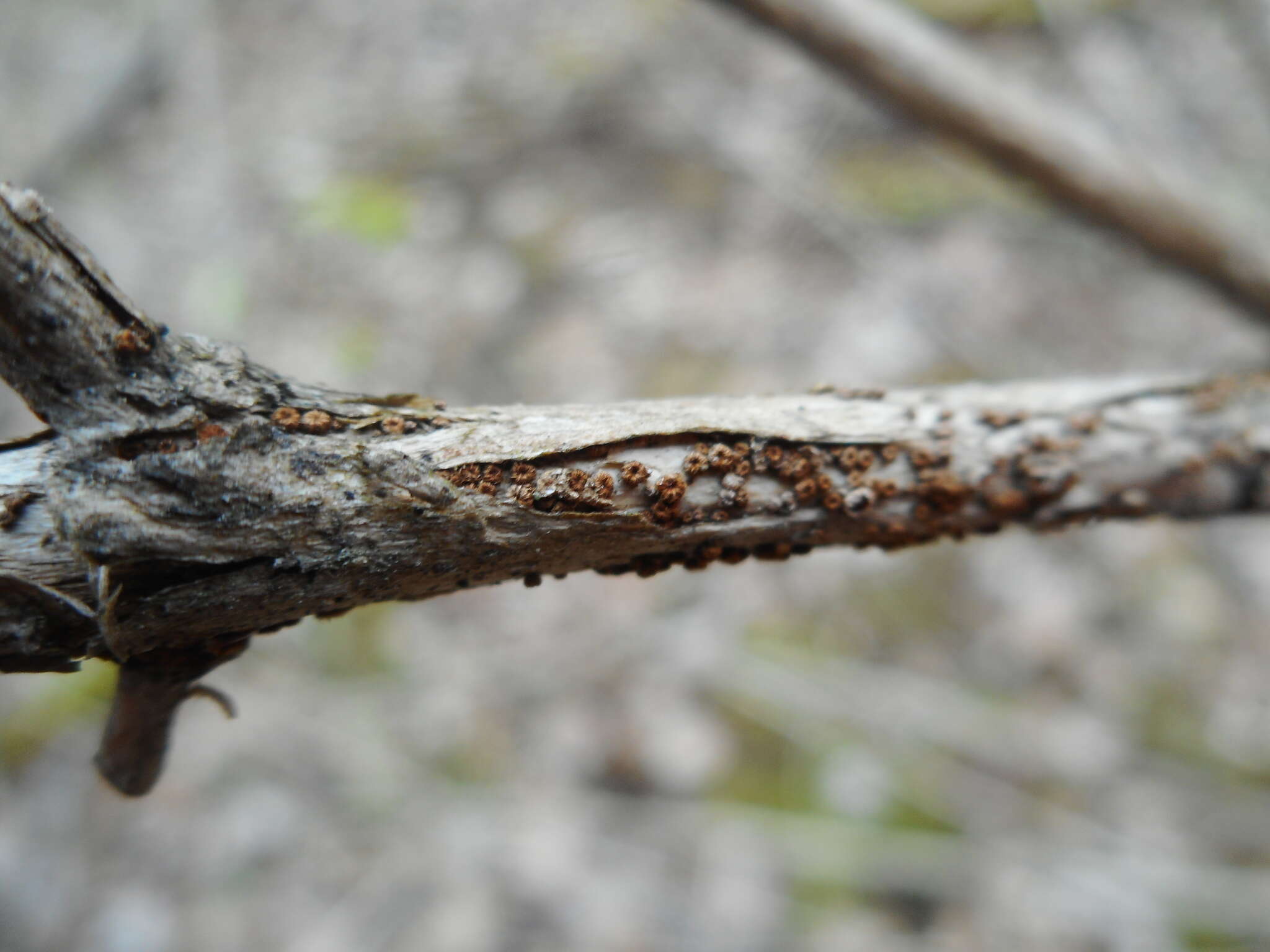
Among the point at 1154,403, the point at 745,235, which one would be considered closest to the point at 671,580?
the point at 745,235

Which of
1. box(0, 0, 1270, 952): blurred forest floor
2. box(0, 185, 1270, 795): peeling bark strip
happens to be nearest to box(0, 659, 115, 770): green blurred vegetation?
box(0, 0, 1270, 952): blurred forest floor

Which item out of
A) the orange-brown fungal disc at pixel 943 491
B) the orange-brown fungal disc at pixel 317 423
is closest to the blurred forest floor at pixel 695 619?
the orange-brown fungal disc at pixel 943 491

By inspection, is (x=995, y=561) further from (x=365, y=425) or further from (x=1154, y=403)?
(x=365, y=425)

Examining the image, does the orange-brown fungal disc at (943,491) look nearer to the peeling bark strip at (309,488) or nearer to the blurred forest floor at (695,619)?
the peeling bark strip at (309,488)

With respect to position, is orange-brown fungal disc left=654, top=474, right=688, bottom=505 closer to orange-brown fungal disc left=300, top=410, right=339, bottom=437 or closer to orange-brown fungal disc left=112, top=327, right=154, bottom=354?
orange-brown fungal disc left=300, top=410, right=339, bottom=437

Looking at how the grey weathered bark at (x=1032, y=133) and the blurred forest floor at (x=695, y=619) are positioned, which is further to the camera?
the blurred forest floor at (x=695, y=619)

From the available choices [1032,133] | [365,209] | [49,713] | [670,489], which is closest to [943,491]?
[670,489]

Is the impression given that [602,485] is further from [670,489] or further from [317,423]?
[317,423]
